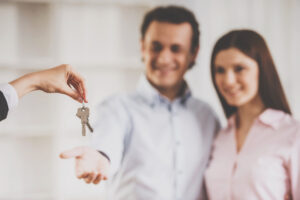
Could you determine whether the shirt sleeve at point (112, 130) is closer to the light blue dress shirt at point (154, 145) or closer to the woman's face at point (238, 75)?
the light blue dress shirt at point (154, 145)

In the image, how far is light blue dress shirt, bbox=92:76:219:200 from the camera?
37.7 inches

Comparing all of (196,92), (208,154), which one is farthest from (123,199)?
(196,92)

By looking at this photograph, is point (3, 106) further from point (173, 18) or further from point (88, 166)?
point (173, 18)

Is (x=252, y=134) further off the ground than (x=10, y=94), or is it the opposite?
(x=10, y=94)

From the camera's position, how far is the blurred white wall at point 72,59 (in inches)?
60.4

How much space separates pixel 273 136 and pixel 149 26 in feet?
1.63

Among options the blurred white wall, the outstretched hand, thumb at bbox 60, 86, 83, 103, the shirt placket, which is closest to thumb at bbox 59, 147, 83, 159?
the outstretched hand

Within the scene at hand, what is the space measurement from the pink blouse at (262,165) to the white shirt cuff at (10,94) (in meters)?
0.64

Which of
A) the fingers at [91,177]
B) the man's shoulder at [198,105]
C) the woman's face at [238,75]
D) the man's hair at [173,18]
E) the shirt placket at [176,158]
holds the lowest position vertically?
the shirt placket at [176,158]

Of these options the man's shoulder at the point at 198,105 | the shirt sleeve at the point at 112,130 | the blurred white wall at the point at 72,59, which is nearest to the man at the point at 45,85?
the shirt sleeve at the point at 112,130

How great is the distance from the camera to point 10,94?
1.52ft

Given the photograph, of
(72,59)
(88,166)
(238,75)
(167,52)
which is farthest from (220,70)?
(72,59)

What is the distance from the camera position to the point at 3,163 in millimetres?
1545

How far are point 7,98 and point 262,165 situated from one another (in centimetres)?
67
